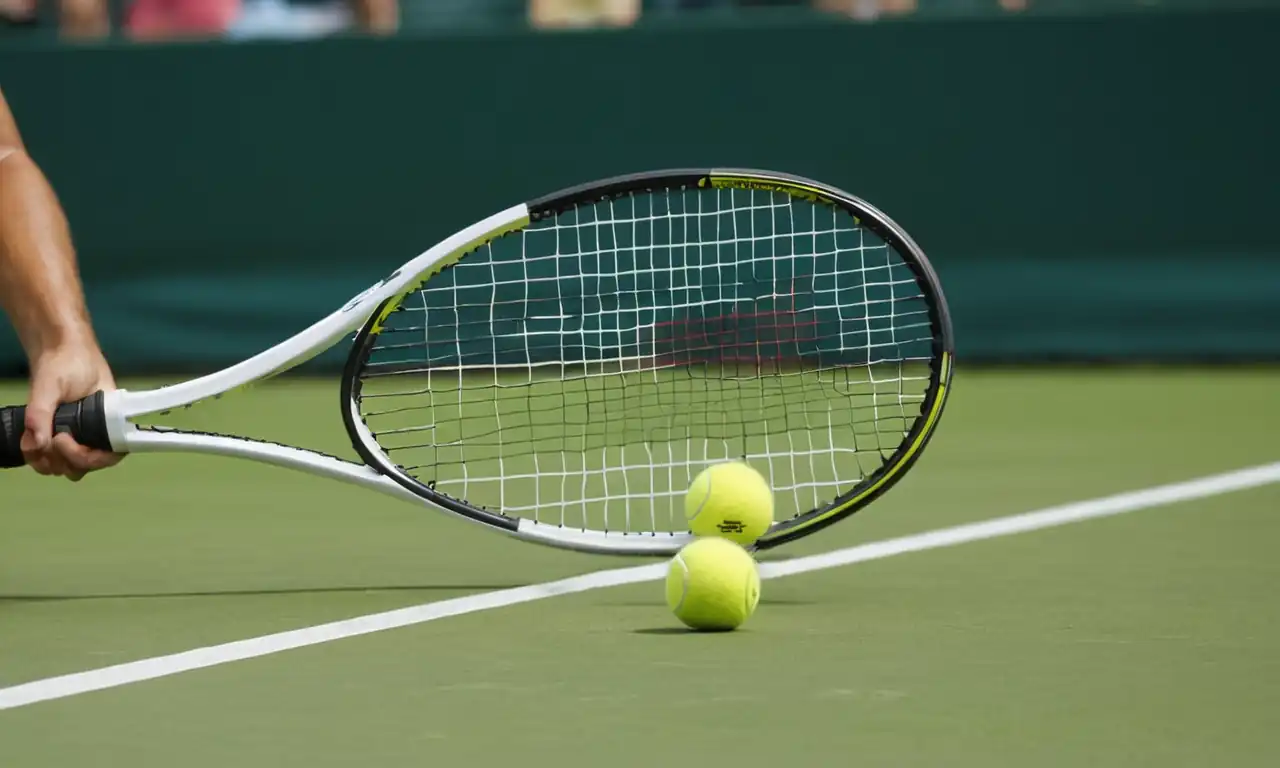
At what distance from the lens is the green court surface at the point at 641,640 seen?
8.88 feet

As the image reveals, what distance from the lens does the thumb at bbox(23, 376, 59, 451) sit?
148 inches

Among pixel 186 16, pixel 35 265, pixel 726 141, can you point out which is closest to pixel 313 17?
pixel 186 16

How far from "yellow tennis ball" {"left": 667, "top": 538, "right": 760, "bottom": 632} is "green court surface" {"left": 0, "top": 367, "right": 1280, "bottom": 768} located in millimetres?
52

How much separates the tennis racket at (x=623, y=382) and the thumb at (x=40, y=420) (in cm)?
2

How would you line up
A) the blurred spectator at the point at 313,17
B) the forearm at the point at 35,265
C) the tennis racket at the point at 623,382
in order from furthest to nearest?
the blurred spectator at the point at 313,17 < the forearm at the point at 35,265 < the tennis racket at the point at 623,382

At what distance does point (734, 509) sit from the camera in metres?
3.97

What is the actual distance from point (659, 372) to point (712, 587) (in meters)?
2.09

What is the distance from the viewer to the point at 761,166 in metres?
8.30

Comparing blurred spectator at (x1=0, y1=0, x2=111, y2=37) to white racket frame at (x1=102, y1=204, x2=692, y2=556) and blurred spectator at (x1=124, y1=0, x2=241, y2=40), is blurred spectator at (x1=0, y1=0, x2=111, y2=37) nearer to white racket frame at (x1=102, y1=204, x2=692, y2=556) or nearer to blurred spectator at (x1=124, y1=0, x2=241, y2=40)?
blurred spectator at (x1=124, y1=0, x2=241, y2=40)

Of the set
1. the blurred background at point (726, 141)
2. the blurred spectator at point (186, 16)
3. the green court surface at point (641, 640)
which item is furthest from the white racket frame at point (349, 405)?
the blurred spectator at point (186, 16)

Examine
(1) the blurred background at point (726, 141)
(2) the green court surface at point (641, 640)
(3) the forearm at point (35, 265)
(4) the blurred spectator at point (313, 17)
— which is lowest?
(2) the green court surface at point (641, 640)

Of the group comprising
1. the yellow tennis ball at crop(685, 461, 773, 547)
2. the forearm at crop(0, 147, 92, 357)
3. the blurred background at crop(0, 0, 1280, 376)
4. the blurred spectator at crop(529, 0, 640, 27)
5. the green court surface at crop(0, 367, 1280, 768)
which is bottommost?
the green court surface at crop(0, 367, 1280, 768)

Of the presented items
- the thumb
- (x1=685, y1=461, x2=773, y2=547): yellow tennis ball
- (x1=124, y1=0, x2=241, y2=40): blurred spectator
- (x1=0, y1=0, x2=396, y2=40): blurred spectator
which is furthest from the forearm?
(x1=124, y1=0, x2=241, y2=40): blurred spectator

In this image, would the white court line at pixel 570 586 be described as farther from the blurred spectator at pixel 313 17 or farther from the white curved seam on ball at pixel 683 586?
the blurred spectator at pixel 313 17
